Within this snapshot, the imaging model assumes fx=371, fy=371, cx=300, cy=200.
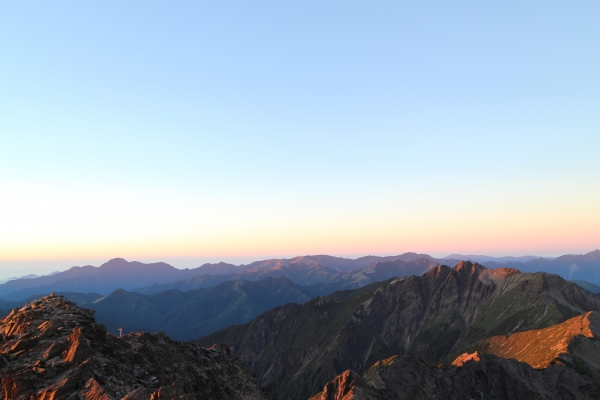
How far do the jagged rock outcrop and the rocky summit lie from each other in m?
66.5

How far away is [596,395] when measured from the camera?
104 m

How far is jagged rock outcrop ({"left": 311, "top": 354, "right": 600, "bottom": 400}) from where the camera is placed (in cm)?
10200

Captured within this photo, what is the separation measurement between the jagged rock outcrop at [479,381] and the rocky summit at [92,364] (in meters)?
66.5

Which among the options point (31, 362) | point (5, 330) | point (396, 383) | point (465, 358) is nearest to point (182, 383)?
point (31, 362)

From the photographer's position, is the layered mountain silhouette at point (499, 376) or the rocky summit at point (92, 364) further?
the layered mountain silhouette at point (499, 376)

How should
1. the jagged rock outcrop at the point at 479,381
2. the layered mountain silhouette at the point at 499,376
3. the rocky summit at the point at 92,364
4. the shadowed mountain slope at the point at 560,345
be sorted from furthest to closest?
the shadowed mountain slope at the point at 560,345 < the layered mountain silhouette at the point at 499,376 < the jagged rock outcrop at the point at 479,381 < the rocky summit at the point at 92,364

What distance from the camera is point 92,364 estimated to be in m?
29.7

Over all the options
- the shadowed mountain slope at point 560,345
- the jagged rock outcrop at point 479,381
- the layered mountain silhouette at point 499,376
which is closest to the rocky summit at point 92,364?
the layered mountain silhouette at point 499,376

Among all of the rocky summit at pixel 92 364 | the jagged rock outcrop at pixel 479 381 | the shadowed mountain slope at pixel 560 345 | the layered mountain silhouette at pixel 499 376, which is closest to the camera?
the rocky summit at pixel 92 364

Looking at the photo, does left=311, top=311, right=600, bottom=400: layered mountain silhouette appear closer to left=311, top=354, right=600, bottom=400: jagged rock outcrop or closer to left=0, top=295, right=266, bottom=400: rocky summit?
left=311, top=354, right=600, bottom=400: jagged rock outcrop

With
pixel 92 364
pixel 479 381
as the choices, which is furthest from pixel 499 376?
pixel 92 364

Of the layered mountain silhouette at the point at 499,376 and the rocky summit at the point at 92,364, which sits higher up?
the rocky summit at the point at 92,364

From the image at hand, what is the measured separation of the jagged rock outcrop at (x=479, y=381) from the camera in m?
102

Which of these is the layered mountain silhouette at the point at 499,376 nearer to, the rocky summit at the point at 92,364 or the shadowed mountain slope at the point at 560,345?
the shadowed mountain slope at the point at 560,345
